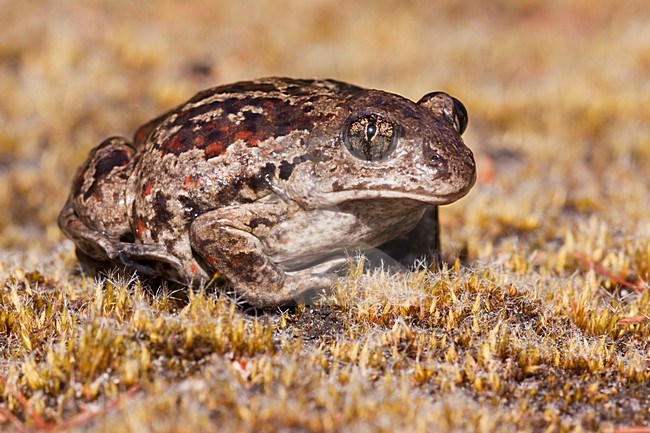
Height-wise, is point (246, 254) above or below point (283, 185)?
below

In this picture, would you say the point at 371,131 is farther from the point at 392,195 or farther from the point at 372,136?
the point at 392,195

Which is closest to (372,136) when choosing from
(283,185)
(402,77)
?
(283,185)

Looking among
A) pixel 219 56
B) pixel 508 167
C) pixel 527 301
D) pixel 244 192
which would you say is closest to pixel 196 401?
pixel 244 192

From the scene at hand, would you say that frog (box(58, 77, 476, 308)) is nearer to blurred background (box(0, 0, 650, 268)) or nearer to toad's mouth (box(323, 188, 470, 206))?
toad's mouth (box(323, 188, 470, 206))

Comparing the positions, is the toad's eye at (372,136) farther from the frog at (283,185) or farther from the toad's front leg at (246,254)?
the toad's front leg at (246,254)

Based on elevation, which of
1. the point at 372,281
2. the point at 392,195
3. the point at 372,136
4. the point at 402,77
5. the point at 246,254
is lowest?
the point at 372,281

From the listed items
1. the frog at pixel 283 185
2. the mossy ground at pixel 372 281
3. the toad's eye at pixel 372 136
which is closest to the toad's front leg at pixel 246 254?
A: the frog at pixel 283 185
